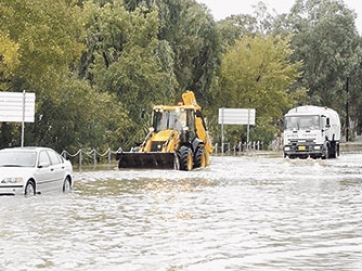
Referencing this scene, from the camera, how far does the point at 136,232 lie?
50.1ft

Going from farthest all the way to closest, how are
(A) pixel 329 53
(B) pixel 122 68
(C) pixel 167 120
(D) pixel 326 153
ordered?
(A) pixel 329 53 → (D) pixel 326 153 → (B) pixel 122 68 → (C) pixel 167 120

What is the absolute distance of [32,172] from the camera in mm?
22406

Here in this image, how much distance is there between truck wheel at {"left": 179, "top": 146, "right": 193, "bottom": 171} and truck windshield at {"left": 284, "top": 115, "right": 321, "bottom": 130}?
1881 cm

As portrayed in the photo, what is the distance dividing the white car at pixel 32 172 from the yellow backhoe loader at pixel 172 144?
1313 centimetres

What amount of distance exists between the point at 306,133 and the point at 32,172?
Result: 118 feet

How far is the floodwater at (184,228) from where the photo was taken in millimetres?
11898

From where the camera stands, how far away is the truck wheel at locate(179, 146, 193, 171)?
38.2 metres

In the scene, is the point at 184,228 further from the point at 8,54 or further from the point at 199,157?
the point at 199,157

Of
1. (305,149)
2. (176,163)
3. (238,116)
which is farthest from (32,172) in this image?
(238,116)

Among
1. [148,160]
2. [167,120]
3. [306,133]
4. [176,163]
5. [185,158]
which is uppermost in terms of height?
[167,120]

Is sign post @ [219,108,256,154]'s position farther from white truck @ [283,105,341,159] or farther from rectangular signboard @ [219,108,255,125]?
white truck @ [283,105,341,159]

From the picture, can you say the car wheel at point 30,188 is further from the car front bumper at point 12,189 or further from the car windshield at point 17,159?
the car windshield at point 17,159

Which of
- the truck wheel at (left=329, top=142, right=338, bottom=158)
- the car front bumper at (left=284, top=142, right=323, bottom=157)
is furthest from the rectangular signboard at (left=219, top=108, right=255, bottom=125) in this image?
the car front bumper at (left=284, top=142, right=323, bottom=157)

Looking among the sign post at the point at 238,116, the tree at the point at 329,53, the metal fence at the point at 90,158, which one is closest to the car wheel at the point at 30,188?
the metal fence at the point at 90,158
